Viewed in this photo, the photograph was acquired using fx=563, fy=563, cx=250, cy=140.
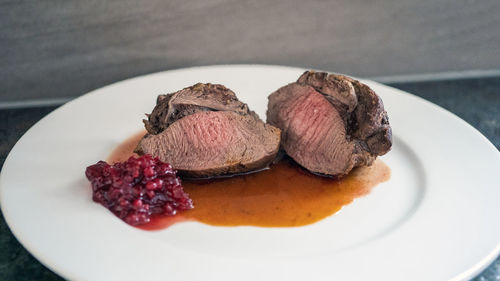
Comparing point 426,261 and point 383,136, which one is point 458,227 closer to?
point 426,261

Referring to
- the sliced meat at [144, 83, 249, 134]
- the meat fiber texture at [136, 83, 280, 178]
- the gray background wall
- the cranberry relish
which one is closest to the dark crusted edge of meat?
the meat fiber texture at [136, 83, 280, 178]

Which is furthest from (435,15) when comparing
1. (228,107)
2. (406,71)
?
(228,107)

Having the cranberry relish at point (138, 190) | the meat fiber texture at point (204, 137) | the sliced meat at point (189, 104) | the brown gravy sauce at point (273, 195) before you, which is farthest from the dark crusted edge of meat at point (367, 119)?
the cranberry relish at point (138, 190)

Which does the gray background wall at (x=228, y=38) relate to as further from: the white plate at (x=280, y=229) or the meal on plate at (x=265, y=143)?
the meal on plate at (x=265, y=143)

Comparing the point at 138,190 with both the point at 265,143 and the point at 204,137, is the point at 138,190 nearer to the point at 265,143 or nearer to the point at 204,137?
the point at 204,137

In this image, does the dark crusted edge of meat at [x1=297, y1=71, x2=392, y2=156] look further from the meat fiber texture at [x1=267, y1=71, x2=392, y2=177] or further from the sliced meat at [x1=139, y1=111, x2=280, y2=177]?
the sliced meat at [x1=139, y1=111, x2=280, y2=177]

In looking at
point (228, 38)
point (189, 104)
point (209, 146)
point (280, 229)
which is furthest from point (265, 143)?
point (228, 38)
